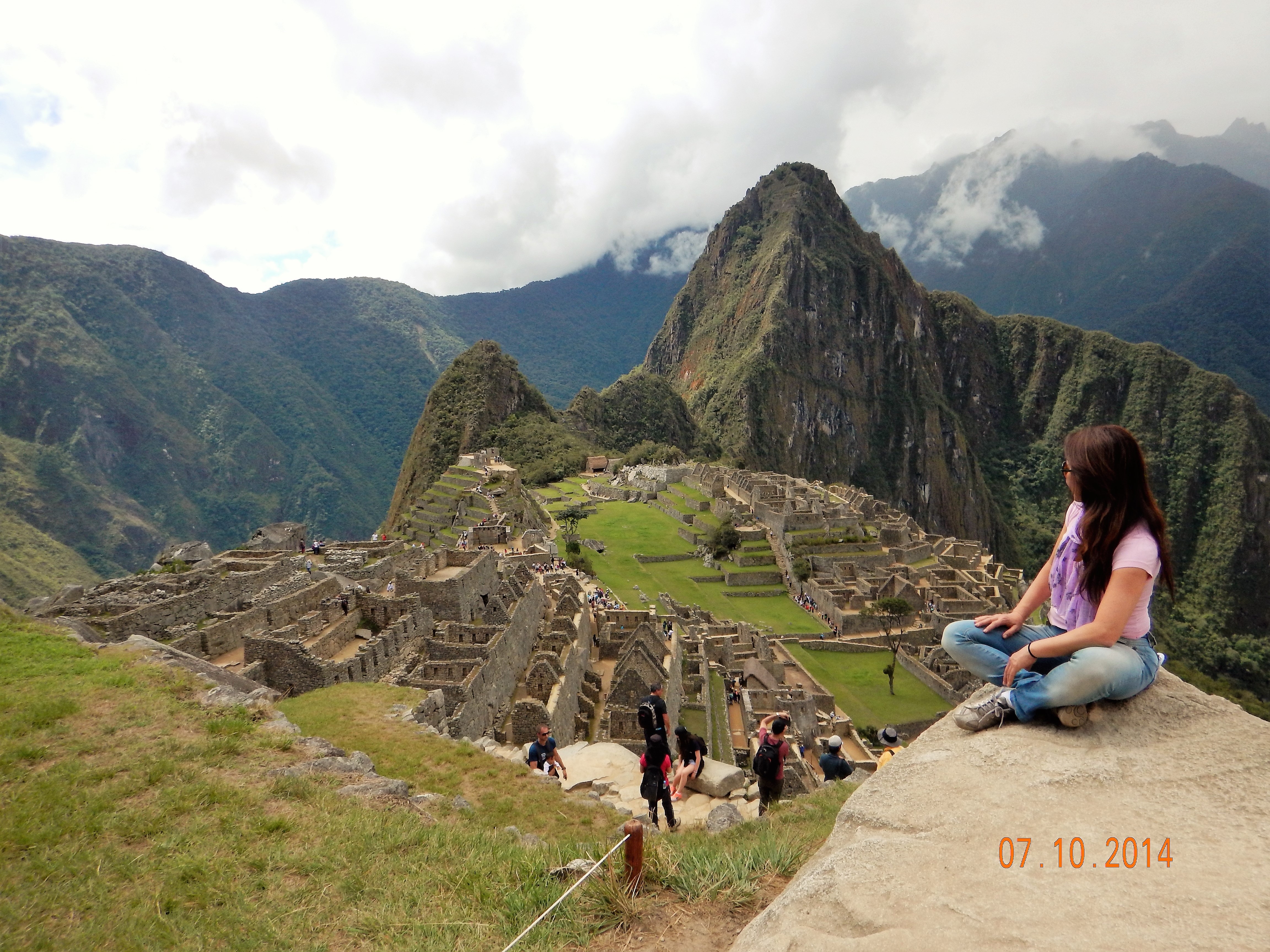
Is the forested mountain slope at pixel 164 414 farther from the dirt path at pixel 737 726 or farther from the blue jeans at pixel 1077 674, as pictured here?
the blue jeans at pixel 1077 674

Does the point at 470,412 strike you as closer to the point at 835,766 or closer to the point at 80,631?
the point at 80,631

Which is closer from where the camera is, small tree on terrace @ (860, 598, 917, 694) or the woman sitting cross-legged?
the woman sitting cross-legged

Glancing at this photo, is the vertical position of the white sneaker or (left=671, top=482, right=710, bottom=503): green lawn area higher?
the white sneaker

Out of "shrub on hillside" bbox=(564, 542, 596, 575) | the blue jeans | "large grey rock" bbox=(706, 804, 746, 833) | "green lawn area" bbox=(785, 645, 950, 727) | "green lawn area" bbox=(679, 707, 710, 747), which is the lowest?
"green lawn area" bbox=(785, 645, 950, 727)

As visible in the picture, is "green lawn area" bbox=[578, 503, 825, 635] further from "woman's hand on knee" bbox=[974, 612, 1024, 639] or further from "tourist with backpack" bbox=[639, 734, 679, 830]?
"woman's hand on knee" bbox=[974, 612, 1024, 639]

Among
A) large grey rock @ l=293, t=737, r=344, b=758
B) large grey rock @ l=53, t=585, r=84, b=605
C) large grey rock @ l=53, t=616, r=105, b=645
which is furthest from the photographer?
large grey rock @ l=53, t=585, r=84, b=605

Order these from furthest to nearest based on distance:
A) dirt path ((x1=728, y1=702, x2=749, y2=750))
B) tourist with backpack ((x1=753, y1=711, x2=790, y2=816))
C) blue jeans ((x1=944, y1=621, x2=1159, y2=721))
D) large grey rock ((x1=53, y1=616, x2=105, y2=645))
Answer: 1. dirt path ((x1=728, y1=702, x2=749, y2=750))
2. large grey rock ((x1=53, y1=616, x2=105, y2=645))
3. tourist with backpack ((x1=753, y1=711, x2=790, y2=816))
4. blue jeans ((x1=944, y1=621, x2=1159, y2=721))

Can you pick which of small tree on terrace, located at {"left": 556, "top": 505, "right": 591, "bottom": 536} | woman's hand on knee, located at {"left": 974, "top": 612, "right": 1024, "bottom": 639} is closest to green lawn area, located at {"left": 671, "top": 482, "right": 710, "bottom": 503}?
small tree on terrace, located at {"left": 556, "top": 505, "right": 591, "bottom": 536}
